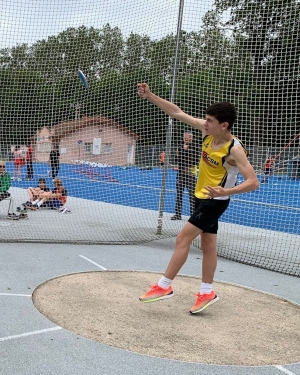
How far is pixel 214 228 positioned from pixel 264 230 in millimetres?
5326

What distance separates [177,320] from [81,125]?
253 inches

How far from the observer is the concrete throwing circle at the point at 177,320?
320cm

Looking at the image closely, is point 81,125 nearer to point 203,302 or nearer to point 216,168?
point 216,168

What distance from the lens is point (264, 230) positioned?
29.5ft

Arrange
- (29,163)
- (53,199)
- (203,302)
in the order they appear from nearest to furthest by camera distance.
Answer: (203,302) → (53,199) → (29,163)

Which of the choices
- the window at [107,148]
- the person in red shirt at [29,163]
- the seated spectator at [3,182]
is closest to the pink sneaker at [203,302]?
the seated spectator at [3,182]

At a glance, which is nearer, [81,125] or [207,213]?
[207,213]

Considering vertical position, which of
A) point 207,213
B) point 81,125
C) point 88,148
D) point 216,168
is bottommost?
point 207,213

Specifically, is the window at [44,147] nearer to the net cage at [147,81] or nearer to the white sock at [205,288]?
the net cage at [147,81]

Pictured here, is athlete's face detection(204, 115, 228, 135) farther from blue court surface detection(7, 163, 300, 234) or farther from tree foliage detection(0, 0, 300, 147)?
blue court surface detection(7, 163, 300, 234)

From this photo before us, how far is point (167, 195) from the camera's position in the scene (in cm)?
1337

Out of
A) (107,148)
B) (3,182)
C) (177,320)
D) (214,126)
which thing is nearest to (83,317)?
(177,320)

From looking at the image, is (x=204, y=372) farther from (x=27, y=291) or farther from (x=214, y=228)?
(x=27, y=291)

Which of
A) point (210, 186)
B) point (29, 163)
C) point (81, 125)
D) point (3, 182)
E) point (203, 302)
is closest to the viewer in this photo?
point (210, 186)
